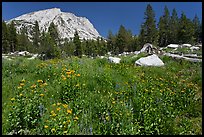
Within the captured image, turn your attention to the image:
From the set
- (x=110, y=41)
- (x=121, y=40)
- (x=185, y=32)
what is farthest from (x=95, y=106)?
(x=110, y=41)

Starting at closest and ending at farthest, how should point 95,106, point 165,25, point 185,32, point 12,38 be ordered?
point 95,106 < point 185,32 < point 12,38 < point 165,25

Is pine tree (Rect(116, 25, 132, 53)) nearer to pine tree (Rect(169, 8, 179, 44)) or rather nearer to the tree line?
the tree line

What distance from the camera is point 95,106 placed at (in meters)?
4.79

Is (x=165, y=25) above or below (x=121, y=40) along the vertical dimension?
above

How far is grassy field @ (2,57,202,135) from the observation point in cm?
388

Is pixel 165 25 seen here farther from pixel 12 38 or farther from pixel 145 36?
pixel 12 38

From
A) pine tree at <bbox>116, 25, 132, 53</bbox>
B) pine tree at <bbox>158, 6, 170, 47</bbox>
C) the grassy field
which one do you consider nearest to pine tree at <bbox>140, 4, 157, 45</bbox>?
pine tree at <bbox>158, 6, 170, 47</bbox>

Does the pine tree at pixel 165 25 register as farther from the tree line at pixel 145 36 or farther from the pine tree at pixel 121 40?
the pine tree at pixel 121 40

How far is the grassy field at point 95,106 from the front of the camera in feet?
12.7

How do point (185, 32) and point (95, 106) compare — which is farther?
point (185, 32)

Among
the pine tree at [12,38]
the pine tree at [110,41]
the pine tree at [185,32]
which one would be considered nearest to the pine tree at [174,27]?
the pine tree at [185,32]

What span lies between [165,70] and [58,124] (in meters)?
6.38

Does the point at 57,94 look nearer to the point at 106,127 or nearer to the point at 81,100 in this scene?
the point at 81,100

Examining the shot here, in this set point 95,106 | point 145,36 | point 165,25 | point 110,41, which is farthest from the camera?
point 110,41
